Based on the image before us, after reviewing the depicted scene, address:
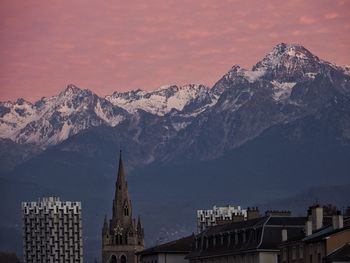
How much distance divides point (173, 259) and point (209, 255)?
27156 millimetres

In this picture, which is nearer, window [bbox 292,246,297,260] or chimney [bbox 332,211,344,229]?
chimney [bbox 332,211,344,229]

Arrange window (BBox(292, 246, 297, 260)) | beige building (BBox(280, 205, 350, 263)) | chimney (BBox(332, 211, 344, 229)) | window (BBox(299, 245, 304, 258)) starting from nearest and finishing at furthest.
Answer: beige building (BBox(280, 205, 350, 263)), chimney (BBox(332, 211, 344, 229)), window (BBox(299, 245, 304, 258)), window (BBox(292, 246, 297, 260))

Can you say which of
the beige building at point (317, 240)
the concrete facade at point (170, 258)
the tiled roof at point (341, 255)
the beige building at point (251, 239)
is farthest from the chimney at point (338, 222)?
the concrete facade at point (170, 258)

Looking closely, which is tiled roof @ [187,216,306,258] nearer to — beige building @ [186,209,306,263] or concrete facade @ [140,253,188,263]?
beige building @ [186,209,306,263]

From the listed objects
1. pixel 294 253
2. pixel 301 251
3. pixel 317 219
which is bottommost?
pixel 301 251

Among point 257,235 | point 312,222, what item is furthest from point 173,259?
point 312,222

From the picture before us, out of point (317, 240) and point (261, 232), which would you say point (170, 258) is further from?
point (317, 240)

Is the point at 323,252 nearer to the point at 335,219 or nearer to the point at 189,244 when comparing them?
the point at 335,219

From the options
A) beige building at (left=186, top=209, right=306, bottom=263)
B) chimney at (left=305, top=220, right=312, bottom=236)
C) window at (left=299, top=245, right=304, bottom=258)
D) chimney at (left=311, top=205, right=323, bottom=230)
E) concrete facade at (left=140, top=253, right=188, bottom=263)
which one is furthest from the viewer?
concrete facade at (left=140, top=253, right=188, bottom=263)

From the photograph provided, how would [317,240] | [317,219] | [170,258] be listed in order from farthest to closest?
[170,258], [317,219], [317,240]

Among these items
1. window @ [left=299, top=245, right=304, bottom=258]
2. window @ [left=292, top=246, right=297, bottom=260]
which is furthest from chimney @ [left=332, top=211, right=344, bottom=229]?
window @ [left=292, top=246, right=297, bottom=260]

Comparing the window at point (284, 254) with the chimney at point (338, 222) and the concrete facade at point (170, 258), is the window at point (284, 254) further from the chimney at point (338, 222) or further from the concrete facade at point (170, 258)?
the concrete facade at point (170, 258)

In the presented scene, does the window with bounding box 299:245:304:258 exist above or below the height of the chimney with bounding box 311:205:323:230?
below

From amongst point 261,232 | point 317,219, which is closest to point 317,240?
point 317,219
